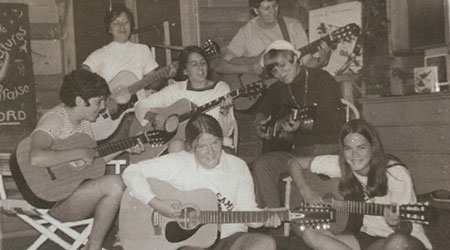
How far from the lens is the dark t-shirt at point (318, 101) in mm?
2236

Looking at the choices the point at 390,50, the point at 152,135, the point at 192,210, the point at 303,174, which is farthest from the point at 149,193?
the point at 390,50

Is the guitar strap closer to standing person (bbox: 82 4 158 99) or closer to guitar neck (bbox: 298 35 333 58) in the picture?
guitar neck (bbox: 298 35 333 58)

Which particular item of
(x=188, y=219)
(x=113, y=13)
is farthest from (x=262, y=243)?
(x=113, y=13)

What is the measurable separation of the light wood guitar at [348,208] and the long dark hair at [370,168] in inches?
1.6

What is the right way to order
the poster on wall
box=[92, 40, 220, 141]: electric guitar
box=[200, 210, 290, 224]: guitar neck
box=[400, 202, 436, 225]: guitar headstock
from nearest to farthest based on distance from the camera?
box=[400, 202, 436, 225]: guitar headstock < box=[200, 210, 290, 224]: guitar neck < box=[92, 40, 220, 141]: electric guitar < the poster on wall

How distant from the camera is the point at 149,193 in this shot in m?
1.97

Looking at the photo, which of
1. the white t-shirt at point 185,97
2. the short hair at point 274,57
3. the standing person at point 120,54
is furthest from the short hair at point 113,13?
the short hair at point 274,57

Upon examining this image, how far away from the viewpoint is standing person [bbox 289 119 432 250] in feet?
6.17

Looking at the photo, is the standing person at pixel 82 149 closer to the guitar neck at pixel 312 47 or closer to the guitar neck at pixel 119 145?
the guitar neck at pixel 119 145

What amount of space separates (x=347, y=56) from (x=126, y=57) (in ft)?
2.88

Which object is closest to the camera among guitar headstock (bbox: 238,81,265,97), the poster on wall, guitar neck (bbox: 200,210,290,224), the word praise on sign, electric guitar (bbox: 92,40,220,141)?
guitar neck (bbox: 200,210,290,224)

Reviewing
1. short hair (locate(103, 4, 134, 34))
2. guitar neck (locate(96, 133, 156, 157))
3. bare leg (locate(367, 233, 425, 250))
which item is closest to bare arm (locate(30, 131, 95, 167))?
guitar neck (locate(96, 133, 156, 157))

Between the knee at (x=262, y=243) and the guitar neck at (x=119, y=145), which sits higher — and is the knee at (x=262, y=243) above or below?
below

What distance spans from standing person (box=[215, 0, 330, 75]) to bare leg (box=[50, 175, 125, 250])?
0.63 m
